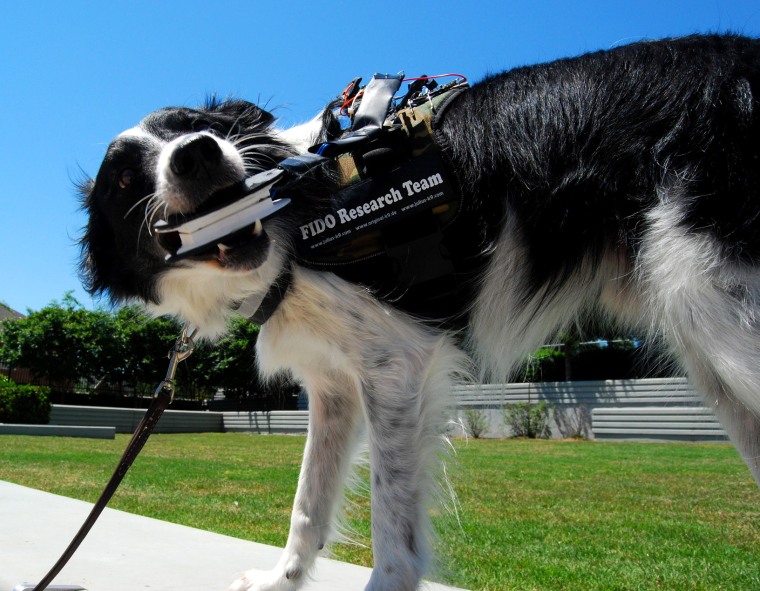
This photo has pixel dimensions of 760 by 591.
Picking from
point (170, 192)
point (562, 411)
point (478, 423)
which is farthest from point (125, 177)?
point (562, 411)

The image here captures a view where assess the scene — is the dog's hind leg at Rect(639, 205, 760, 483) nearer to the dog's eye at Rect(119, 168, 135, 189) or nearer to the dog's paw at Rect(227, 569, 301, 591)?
the dog's paw at Rect(227, 569, 301, 591)

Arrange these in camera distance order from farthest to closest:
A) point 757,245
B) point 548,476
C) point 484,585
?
point 548,476, point 484,585, point 757,245

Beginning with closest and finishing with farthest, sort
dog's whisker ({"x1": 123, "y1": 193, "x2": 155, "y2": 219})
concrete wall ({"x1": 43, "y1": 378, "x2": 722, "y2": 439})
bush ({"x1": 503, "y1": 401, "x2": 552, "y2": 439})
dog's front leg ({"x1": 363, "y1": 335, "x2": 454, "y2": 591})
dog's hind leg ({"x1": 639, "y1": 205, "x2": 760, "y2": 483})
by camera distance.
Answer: dog's hind leg ({"x1": 639, "y1": 205, "x2": 760, "y2": 483}), dog's front leg ({"x1": 363, "y1": 335, "x2": 454, "y2": 591}), dog's whisker ({"x1": 123, "y1": 193, "x2": 155, "y2": 219}), concrete wall ({"x1": 43, "y1": 378, "x2": 722, "y2": 439}), bush ({"x1": 503, "y1": 401, "x2": 552, "y2": 439})

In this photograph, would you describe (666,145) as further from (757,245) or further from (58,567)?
(58,567)

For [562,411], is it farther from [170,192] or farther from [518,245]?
[170,192]

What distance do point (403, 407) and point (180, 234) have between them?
36.5 inches

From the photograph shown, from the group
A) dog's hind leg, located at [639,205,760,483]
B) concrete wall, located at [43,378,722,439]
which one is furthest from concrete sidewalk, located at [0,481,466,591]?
concrete wall, located at [43,378,722,439]

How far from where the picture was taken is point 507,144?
239 cm

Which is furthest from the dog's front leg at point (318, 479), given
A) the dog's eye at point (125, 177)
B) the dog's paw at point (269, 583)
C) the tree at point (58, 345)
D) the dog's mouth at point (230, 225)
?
the tree at point (58, 345)

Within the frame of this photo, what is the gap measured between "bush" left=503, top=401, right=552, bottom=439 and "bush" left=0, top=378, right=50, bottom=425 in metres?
15.1

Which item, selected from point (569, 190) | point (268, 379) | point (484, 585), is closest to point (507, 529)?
point (484, 585)

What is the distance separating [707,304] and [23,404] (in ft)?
77.8

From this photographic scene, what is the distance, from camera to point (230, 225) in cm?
231

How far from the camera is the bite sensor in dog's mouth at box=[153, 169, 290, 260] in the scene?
2.28 metres
